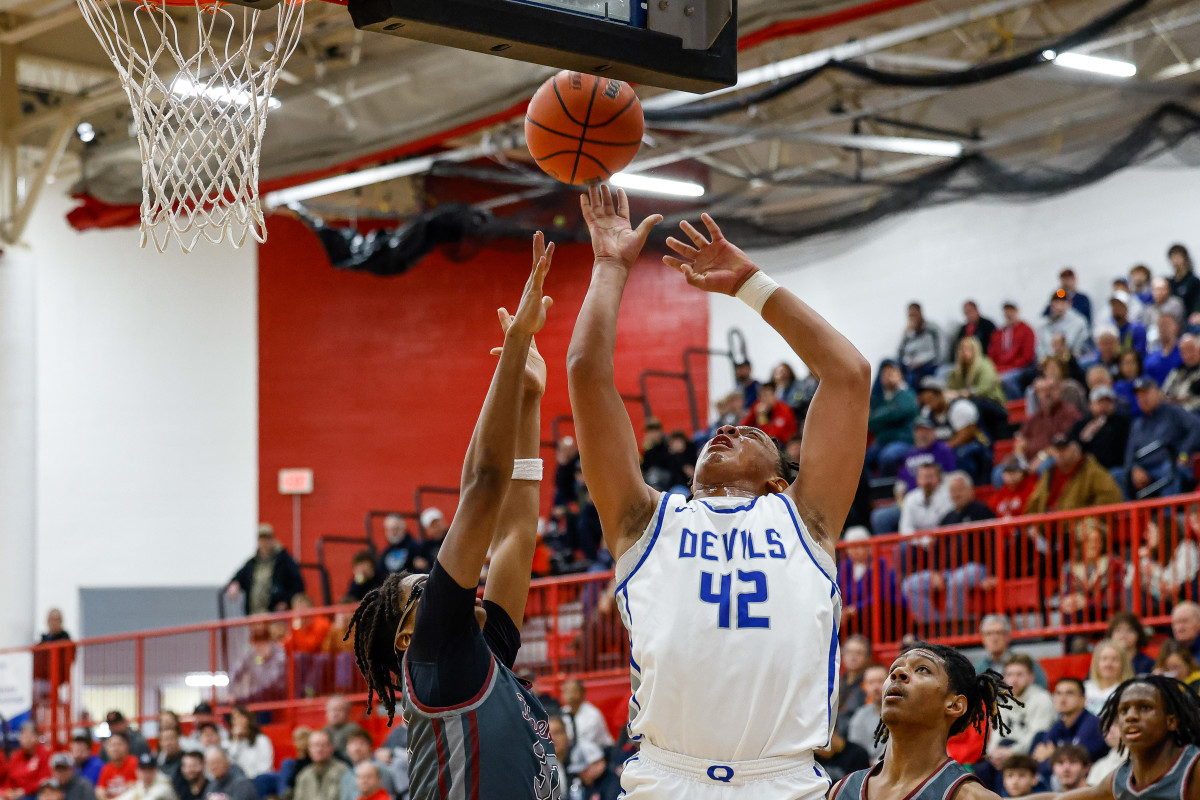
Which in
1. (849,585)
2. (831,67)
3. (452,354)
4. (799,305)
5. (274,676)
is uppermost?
(831,67)

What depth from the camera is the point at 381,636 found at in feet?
13.5

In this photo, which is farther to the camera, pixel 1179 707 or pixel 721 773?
pixel 1179 707

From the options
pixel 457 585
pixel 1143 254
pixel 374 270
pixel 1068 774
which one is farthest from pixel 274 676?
pixel 457 585

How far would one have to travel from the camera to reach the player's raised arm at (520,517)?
4.18m

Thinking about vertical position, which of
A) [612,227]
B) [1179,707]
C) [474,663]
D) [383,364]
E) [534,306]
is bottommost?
[1179,707]

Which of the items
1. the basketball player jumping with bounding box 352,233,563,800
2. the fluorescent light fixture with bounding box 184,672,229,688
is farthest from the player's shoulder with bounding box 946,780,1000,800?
the fluorescent light fixture with bounding box 184,672,229,688

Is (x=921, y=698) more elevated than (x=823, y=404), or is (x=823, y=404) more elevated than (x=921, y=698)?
(x=823, y=404)

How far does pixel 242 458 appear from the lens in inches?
789

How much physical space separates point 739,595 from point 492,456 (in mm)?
707

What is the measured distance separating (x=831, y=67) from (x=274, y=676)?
7964 millimetres

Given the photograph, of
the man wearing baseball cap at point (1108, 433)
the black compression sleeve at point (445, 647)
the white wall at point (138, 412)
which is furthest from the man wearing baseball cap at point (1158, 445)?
the white wall at point (138, 412)

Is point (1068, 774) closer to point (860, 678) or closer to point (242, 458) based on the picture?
point (860, 678)

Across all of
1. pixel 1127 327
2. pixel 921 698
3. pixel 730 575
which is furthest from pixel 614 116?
pixel 1127 327

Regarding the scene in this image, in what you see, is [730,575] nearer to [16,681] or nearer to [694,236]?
[694,236]
